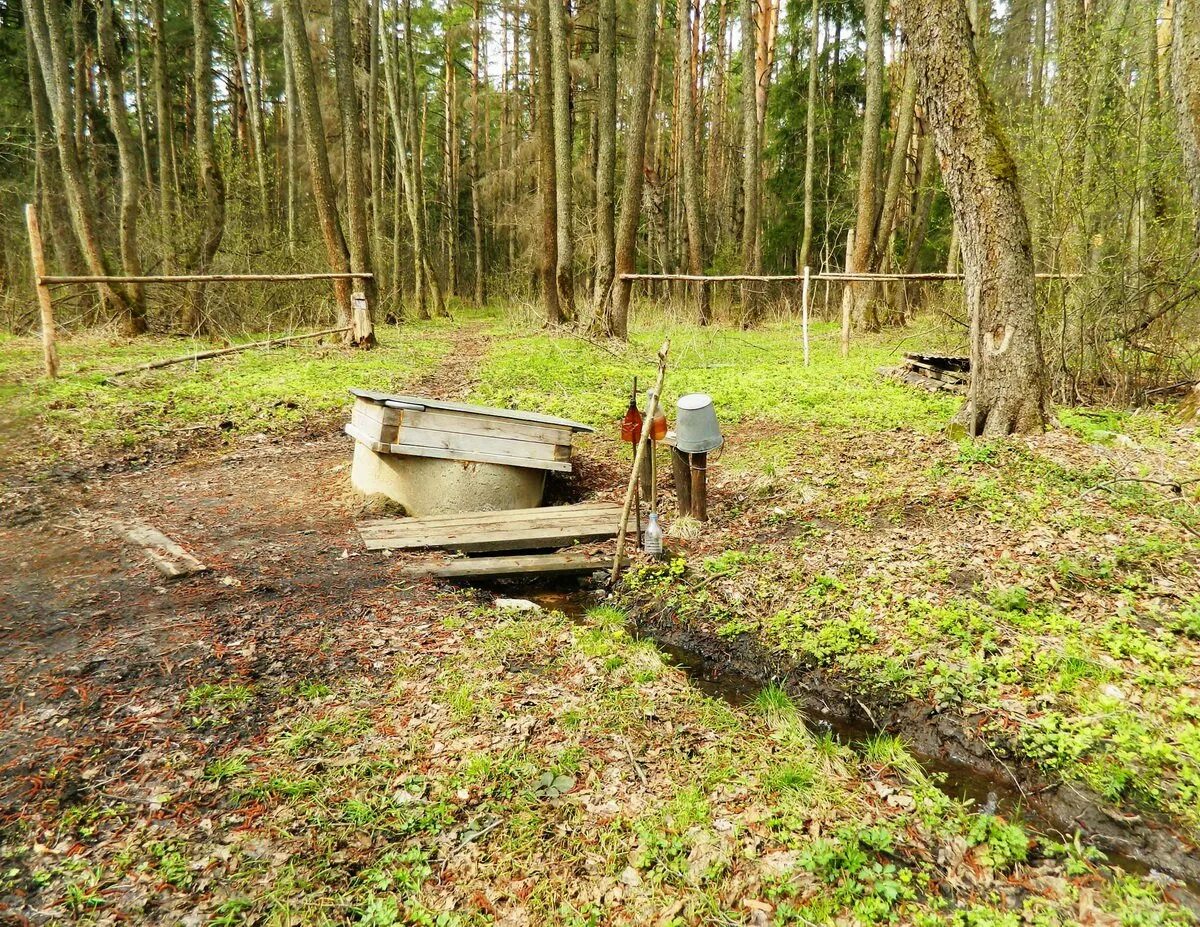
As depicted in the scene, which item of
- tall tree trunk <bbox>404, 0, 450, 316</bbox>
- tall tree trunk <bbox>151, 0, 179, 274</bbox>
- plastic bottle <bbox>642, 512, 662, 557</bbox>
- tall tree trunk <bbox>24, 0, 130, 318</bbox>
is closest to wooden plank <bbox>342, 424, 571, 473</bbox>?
plastic bottle <bbox>642, 512, 662, 557</bbox>

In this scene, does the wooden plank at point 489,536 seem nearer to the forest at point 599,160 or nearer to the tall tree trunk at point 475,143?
the forest at point 599,160

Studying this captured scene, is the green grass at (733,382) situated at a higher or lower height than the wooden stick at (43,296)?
lower

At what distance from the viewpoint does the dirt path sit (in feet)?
9.17

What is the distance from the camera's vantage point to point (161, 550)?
15.5ft

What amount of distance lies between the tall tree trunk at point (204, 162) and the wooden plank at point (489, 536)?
388 inches

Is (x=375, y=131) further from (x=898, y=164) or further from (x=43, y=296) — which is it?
(x=898, y=164)

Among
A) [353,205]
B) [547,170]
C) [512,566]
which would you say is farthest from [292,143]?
[512,566]

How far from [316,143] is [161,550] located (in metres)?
9.26

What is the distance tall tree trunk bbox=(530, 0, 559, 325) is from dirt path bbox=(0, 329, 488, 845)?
9241mm

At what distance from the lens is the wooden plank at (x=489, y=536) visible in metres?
5.16

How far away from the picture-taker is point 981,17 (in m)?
14.6

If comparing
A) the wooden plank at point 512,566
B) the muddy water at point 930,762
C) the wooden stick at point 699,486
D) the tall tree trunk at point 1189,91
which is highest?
the tall tree trunk at point 1189,91

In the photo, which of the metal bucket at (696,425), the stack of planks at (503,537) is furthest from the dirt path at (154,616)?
the metal bucket at (696,425)

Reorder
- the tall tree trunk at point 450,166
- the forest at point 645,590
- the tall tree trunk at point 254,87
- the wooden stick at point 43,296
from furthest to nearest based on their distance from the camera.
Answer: the tall tree trunk at point 450,166 < the tall tree trunk at point 254,87 < the wooden stick at point 43,296 < the forest at point 645,590
